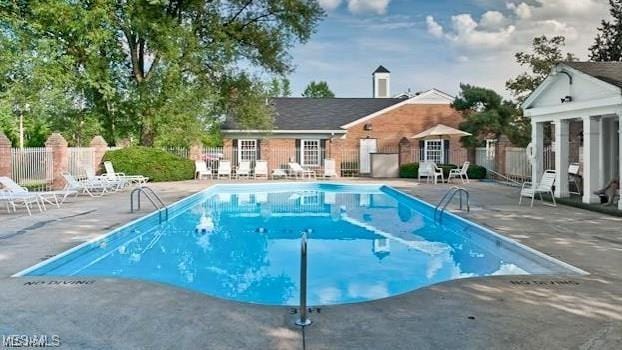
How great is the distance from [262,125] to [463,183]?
10302 mm

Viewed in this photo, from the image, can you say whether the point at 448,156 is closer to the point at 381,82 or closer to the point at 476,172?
the point at 476,172

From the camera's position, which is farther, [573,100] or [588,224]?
[573,100]

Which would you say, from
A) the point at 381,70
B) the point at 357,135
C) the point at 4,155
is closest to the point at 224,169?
the point at 357,135

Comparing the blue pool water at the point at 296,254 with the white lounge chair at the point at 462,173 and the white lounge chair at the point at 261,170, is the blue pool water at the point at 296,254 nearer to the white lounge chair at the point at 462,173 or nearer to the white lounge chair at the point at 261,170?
the white lounge chair at the point at 462,173

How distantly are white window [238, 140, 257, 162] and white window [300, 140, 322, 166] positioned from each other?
2.71 meters

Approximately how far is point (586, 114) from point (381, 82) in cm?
2633

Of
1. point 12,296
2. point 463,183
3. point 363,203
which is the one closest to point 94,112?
point 363,203

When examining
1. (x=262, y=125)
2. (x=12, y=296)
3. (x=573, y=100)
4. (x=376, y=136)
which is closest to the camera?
(x=12, y=296)

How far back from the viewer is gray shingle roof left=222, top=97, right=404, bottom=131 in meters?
29.1

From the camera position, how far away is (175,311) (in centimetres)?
451

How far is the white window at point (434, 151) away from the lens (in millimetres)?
28375

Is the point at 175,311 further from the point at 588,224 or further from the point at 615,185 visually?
the point at 615,185

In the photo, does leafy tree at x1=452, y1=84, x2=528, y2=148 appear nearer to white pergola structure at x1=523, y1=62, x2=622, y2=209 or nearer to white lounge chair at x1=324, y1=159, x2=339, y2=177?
white lounge chair at x1=324, y1=159, x2=339, y2=177

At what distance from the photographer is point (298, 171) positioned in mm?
25906
